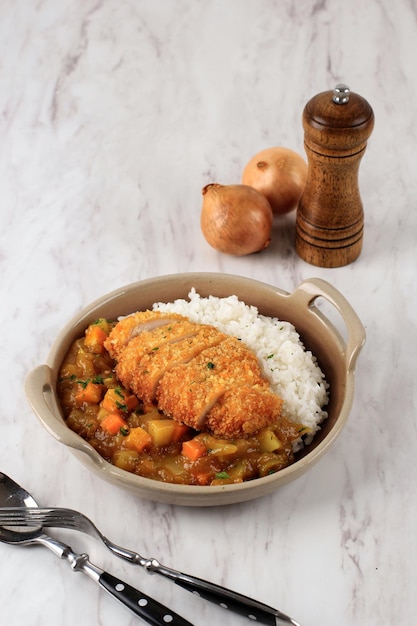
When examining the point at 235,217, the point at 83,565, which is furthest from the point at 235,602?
the point at 235,217

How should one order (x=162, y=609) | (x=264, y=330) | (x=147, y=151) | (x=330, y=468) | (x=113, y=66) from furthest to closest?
(x=113, y=66)
(x=147, y=151)
(x=264, y=330)
(x=330, y=468)
(x=162, y=609)

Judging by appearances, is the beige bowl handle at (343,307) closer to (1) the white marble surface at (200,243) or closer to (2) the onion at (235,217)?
(1) the white marble surface at (200,243)

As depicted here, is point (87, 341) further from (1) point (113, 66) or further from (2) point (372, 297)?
(1) point (113, 66)

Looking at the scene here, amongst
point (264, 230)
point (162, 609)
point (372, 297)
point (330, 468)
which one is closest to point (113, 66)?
point (264, 230)

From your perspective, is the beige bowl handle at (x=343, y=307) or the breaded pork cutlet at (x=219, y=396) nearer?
the breaded pork cutlet at (x=219, y=396)

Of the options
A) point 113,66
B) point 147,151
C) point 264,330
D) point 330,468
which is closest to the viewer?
point 330,468

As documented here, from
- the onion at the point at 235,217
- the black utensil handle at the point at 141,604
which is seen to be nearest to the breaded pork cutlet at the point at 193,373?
the black utensil handle at the point at 141,604
